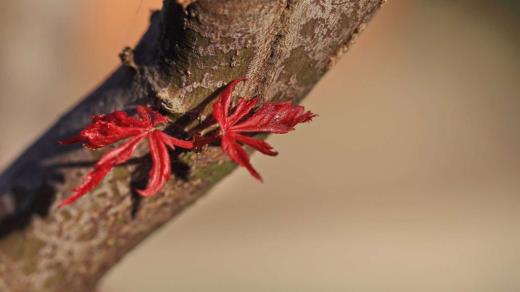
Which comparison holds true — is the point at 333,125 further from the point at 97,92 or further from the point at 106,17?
the point at 97,92

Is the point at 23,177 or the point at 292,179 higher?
the point at 292,179

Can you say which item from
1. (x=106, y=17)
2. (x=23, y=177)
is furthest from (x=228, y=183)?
(x=23, y=177)

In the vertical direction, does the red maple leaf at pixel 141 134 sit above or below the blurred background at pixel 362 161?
below

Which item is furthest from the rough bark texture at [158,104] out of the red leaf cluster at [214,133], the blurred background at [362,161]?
the blurred background at [362,161]

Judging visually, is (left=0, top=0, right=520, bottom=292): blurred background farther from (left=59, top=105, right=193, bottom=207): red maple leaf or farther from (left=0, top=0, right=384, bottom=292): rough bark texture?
(left=59, top=105, right=193, bottom=207): red maple leaf

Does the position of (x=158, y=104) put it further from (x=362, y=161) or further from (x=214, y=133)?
(x=362, y=161)

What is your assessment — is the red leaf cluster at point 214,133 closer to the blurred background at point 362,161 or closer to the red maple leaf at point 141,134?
the red maple leaf at point 141,134

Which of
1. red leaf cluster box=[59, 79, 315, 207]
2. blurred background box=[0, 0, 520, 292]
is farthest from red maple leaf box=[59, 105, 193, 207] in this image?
blurred background box=[0, 0, 520, 292]
